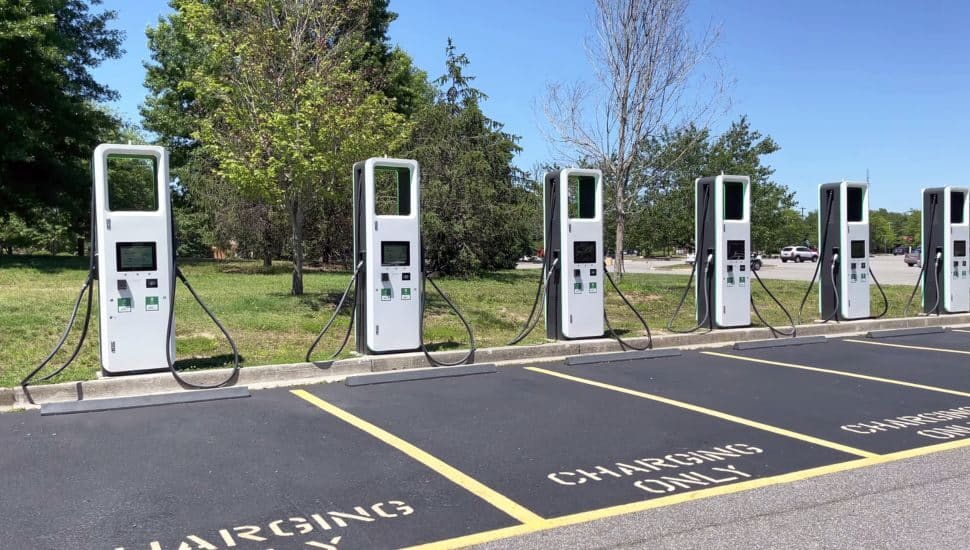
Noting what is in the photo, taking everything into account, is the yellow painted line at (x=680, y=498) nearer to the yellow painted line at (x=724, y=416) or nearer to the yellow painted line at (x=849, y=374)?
the yellow painted line at (x=724, y=416)

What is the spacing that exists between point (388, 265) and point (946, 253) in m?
11.1

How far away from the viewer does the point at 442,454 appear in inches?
210

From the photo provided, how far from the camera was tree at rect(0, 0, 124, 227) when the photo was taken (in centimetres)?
1933

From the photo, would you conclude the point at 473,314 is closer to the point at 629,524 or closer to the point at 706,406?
the point at 706,406

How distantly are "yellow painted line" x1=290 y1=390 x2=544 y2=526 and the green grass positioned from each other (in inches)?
96.4

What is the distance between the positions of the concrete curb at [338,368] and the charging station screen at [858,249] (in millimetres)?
1184

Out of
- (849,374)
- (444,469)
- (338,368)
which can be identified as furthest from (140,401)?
(849,374)

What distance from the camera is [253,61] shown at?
1362 cm

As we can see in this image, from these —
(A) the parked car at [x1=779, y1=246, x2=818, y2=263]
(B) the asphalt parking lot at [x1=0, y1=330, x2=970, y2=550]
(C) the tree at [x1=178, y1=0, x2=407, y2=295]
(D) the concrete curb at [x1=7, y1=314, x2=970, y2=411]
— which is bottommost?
(B) the asphalt parking lot at [x1=0, y1=330, x2=970, y2=550]

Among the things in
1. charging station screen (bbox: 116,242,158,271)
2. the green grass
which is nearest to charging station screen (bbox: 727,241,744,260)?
the green grass

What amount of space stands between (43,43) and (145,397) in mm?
17330

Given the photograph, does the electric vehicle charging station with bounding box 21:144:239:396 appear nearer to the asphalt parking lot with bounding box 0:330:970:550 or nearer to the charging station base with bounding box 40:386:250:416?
the charging station base with bounding box 40:386:250:416

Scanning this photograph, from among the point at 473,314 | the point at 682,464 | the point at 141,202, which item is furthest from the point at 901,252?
the point at 682,464

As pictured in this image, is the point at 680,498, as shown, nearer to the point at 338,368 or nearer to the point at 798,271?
the point at 338,368
